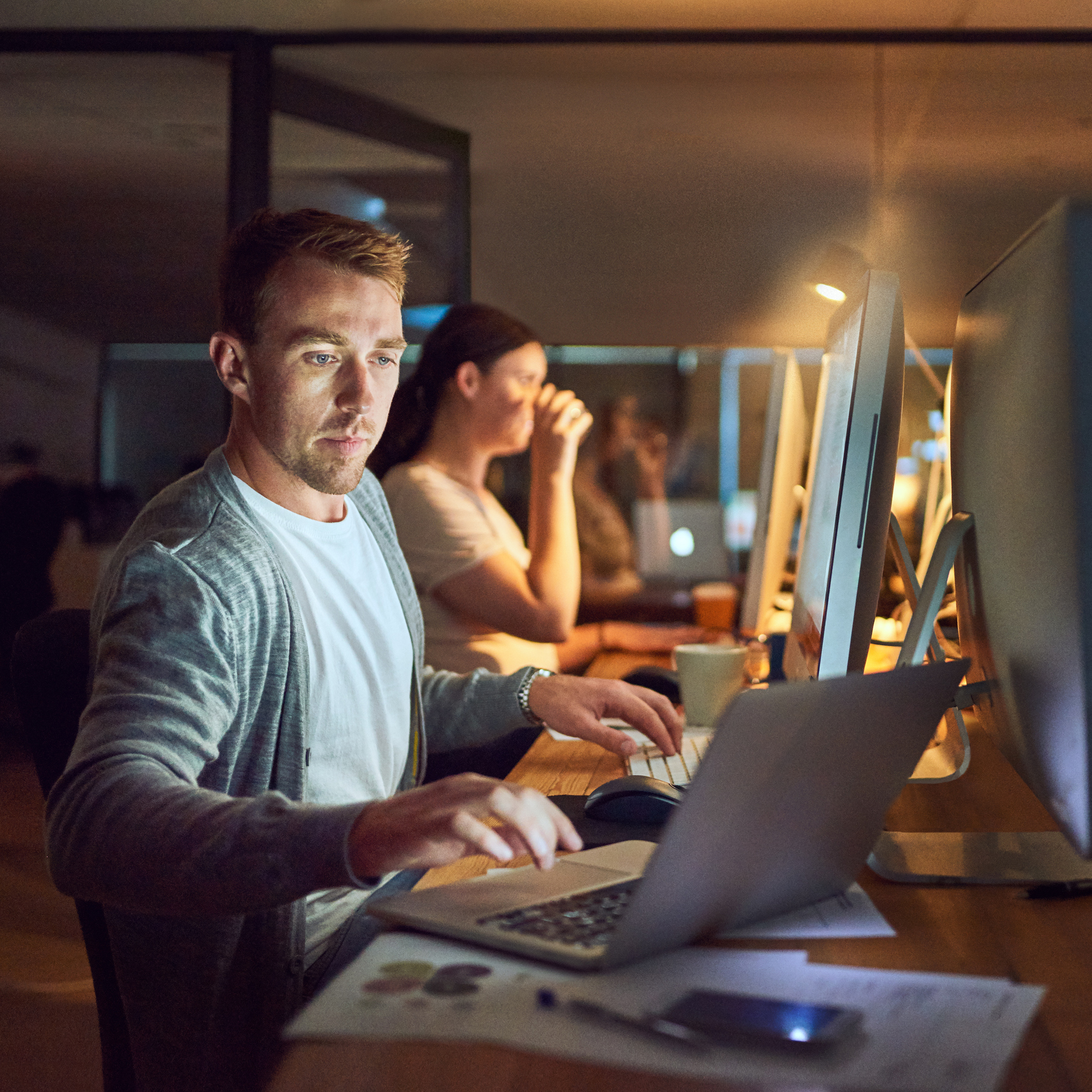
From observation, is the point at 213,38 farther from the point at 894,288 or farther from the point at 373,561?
the point at 894,288

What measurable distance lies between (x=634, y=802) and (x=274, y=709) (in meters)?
0.34

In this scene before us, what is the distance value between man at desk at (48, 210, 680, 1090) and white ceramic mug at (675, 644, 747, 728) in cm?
26

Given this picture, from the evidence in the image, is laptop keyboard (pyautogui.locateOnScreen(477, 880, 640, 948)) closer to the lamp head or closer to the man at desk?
the man at desk

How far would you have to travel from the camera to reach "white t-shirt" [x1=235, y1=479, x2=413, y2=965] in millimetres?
1077

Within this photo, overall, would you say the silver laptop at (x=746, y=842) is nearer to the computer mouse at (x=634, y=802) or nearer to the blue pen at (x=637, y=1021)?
the blue pen at (x=637, y=1021)

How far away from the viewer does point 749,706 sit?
527 millimetres

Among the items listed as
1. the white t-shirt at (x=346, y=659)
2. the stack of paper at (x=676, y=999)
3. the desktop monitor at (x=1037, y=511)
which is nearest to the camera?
the stack of paper at (x=676, y=999)

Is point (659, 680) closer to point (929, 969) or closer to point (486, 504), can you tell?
point (486, 504)

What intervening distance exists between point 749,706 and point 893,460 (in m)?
0.46

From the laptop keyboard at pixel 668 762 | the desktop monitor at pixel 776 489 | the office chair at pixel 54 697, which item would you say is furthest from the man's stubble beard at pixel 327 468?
the desktop monitor at pixel 776 489

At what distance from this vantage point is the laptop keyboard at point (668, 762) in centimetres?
111

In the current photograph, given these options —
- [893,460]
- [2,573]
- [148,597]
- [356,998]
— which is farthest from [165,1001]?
[2,573]

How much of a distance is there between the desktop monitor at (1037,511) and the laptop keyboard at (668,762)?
332 millimetres

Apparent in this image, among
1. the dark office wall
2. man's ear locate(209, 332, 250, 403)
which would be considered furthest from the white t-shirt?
the dark office wall
